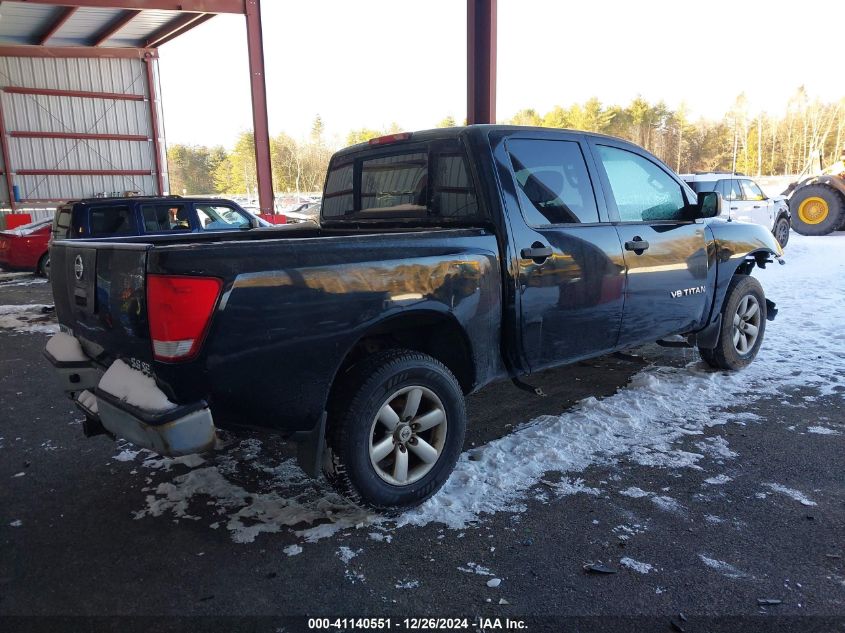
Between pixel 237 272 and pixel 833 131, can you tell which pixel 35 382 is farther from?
pixel 833 131

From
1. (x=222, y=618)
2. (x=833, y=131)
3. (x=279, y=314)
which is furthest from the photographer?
(x=833, y=131)

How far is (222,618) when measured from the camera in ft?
7.57

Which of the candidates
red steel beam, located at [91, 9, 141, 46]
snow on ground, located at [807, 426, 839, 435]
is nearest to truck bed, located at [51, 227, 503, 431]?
snow on ground, located at [807, 426, 839, 435]

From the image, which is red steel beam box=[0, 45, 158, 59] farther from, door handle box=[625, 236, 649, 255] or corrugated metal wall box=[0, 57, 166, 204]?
door handle box=[625, 236, 649, 255]

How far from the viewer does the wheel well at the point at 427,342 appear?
309cm

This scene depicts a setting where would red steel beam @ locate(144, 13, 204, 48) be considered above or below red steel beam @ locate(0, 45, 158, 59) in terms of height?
above

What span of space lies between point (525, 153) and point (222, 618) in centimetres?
289

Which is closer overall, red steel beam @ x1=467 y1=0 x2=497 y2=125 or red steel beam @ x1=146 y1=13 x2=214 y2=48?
red steel beam @ x1=467 y1=0 x2=497 y2=125

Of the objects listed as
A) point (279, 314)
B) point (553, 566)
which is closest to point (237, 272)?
point (279, 314)

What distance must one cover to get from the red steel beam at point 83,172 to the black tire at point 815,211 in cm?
2220

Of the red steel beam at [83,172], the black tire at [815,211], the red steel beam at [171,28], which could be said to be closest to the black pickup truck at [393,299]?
the black tire at [815,211]

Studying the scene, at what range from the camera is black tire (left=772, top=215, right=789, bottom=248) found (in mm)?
14975

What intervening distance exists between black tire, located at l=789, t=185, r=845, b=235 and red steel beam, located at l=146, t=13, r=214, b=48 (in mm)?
18320

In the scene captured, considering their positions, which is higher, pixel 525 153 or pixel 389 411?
pixel 525 153
